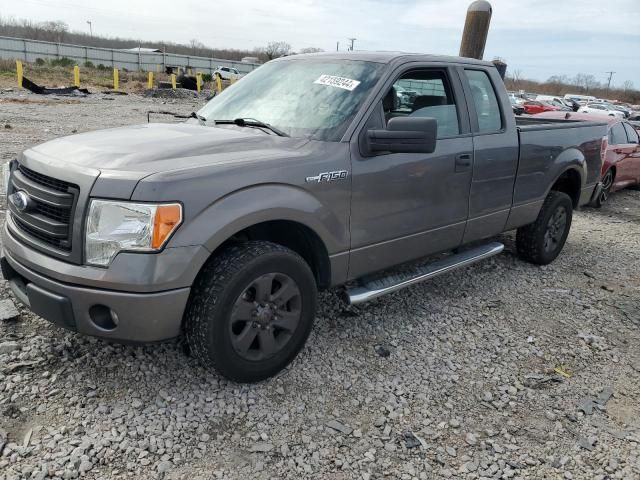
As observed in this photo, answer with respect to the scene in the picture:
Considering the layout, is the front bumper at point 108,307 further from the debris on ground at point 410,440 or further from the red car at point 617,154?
the red car at point 617,154

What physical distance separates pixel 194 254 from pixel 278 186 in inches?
24.5

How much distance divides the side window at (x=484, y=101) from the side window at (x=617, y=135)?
20.4 feet

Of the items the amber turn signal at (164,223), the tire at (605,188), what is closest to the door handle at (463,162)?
the amber turn signal at (164,223)

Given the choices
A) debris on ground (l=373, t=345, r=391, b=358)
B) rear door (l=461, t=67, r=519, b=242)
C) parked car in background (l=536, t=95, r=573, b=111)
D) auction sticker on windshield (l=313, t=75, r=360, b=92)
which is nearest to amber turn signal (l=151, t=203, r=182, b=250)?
auction sticker on windshield (l=313, t=75, r=360, b=92)

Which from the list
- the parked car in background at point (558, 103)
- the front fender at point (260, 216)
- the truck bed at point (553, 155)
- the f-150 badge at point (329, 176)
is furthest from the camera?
the parked car in background at point (558, 103)

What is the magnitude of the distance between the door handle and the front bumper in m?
2.30

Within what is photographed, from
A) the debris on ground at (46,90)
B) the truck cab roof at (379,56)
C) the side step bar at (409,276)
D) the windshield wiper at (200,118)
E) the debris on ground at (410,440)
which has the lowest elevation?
the debris on ground at (410,440)

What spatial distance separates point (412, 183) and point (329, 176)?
2.49 feet

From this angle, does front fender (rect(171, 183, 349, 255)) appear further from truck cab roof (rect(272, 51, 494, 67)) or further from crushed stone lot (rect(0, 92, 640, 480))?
truck cab roof (rect(272, 51, 494, 67))

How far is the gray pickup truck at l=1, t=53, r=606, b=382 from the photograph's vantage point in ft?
8.19

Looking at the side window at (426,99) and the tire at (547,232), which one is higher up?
the side window at (426,99)

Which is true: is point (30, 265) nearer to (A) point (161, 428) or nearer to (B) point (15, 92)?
(A) point (161, 428)

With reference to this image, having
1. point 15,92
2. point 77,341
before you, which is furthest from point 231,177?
point 15,92

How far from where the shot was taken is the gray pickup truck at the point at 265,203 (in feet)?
8.19
